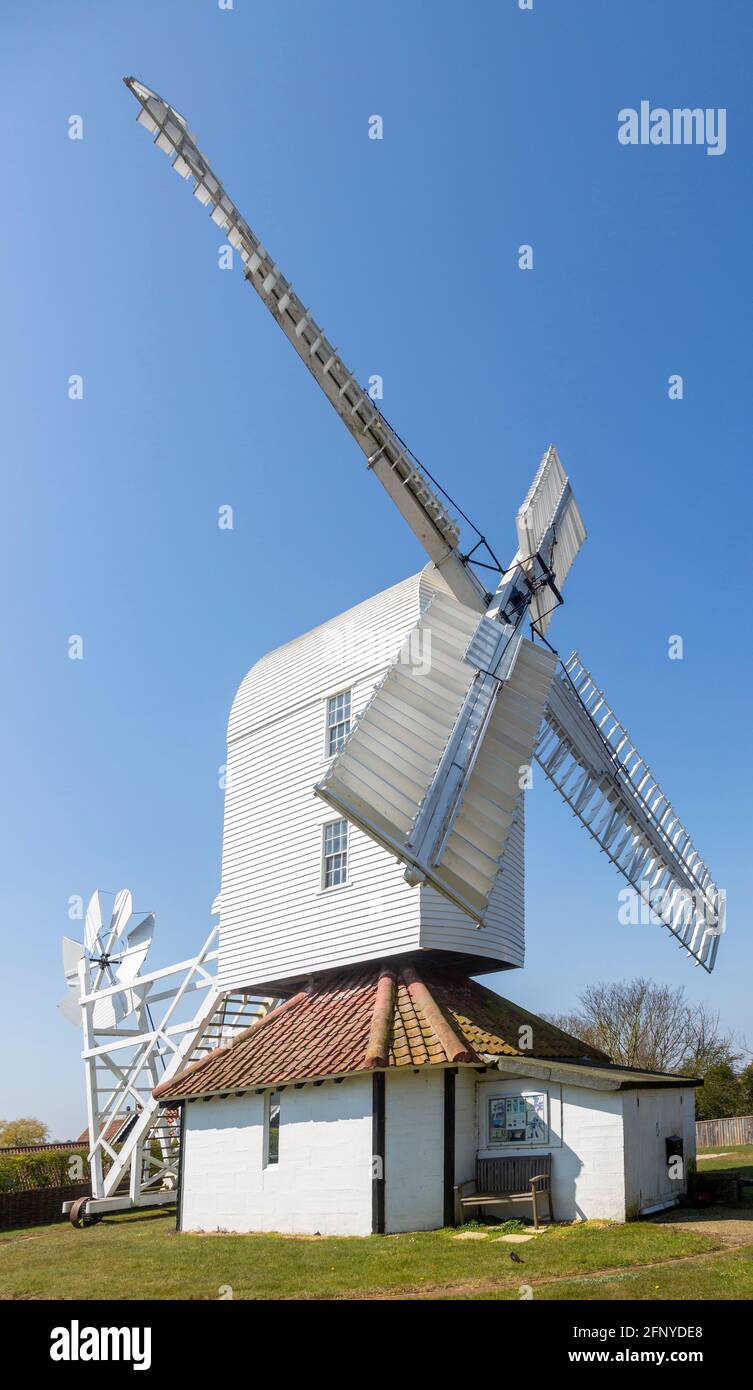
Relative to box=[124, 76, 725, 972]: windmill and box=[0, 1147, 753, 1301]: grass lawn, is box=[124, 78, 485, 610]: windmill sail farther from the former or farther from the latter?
box=[0, 1147, 753, 1301]: grass lawn

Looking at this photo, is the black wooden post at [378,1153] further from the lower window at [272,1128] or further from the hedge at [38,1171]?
the hedge at [38,1171]

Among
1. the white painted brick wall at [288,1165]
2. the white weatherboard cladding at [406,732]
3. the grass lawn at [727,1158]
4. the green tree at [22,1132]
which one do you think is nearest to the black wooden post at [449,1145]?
the white painted brick wall at [288,1165]

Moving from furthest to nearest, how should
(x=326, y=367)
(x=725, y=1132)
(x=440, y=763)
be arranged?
(x=725, y=1132) → (x=326, y=367) → (x=440, y=763)

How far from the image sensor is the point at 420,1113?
18.7m

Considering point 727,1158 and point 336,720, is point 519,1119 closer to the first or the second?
point 336,720

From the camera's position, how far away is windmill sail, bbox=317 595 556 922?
43.2 ft

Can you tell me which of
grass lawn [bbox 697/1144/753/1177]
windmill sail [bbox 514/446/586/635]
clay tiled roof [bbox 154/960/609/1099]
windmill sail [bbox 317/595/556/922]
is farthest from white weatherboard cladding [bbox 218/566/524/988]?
grass lawn [bbox 697/1144/753/1177]

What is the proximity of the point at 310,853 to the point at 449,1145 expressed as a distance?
7.31 metres

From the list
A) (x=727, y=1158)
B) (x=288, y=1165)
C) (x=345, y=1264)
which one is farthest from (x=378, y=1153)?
(x=727, y=1158)

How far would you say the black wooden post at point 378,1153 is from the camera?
58.1 feet

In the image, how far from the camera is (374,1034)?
62.7 ft

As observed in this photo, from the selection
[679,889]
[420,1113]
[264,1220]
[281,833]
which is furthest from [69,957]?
[679,889]

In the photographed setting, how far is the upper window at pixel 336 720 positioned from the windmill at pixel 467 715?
494 cm
